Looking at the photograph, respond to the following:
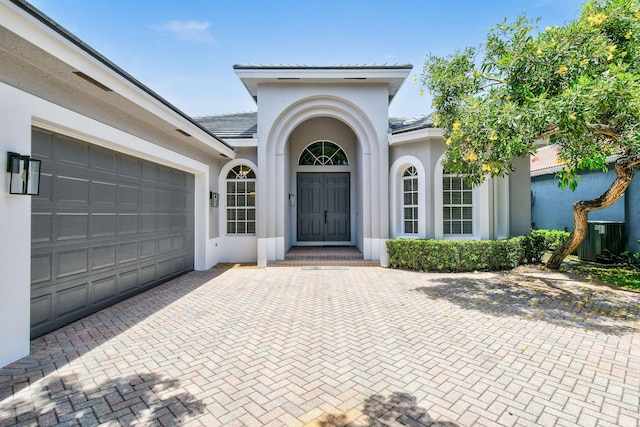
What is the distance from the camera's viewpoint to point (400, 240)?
949 cm

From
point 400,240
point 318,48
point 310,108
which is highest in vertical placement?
point 318,48

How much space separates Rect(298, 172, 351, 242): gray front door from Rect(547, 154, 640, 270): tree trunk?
714 centimetres

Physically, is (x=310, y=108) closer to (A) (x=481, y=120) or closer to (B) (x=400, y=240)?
(B) (x=400, y=240)

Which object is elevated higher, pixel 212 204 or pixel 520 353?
pixel 212 204

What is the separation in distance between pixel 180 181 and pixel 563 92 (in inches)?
348

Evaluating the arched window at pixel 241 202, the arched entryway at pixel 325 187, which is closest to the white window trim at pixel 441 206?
the arched entryway at pixel 325 187

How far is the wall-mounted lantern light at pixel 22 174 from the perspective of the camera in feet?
12.2

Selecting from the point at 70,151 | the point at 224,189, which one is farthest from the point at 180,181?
the point at 70,151

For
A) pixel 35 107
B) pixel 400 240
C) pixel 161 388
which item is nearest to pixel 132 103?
pixel 35 107

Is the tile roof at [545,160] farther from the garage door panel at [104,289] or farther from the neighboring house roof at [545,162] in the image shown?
the garage door panel at [104,289]

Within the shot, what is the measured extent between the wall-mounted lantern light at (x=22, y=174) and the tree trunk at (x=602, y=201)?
1156 cm

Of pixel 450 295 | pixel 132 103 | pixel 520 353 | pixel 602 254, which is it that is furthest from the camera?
pixel 602 254

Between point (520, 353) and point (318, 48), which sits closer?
point (520, 353)

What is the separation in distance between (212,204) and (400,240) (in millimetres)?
6126
